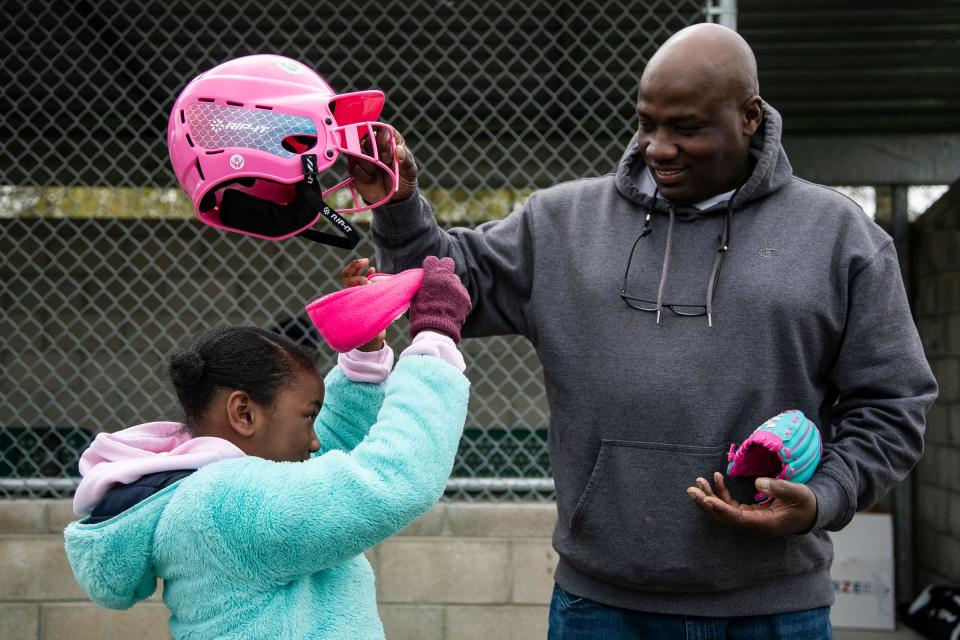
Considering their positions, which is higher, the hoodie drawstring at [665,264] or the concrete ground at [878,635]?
the hoodie drawstring at [665,264]

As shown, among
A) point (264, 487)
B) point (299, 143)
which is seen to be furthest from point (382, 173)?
point (264, 487)

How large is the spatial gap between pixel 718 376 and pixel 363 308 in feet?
2.24

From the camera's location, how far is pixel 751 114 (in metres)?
1.88

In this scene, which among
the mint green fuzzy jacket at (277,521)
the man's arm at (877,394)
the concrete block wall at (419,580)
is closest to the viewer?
the mint green fuzzy jacket at (277,521)

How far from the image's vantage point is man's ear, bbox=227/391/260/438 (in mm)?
1533

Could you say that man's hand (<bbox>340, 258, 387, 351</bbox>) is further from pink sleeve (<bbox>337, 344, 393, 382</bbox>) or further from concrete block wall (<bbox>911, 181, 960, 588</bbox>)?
concrete block wall (<bbox>911, 181, 960, 588</bbox>)

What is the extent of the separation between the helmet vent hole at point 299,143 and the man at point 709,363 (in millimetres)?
168

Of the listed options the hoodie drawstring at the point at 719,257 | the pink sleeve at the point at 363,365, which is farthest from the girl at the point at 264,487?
the hoodie drawstring at the point at 719,257

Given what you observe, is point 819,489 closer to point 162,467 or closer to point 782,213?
point 782,213

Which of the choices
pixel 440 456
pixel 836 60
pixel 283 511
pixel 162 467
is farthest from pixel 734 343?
pixel 836 60

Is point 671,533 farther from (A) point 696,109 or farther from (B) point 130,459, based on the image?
(B) point 130,459

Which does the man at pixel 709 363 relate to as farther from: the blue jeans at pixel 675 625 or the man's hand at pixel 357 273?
the man's hand at pixel 357 273

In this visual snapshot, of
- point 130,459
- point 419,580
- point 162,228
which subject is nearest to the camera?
point 130,459

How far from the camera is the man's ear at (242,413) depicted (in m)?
1.53
